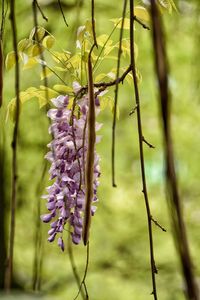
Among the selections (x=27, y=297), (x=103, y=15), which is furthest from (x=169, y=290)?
(x=27, y=297)

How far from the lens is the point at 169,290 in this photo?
178 inches

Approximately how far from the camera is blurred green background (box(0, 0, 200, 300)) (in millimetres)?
4273

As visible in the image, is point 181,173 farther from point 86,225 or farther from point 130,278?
point 86,225

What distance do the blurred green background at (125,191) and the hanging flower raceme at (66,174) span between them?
10.1 ft

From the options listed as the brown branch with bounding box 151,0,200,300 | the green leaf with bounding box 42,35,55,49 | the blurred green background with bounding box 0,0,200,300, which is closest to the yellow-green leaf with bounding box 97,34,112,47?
the green leaf with bounding box 42,35,55,49

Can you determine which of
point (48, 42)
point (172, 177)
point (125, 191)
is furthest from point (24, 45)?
point (125, 191)

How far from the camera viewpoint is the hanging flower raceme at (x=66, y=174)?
101 centimetres

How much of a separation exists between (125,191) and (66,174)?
11.9ft

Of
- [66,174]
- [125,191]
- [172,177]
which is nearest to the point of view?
[172,177]

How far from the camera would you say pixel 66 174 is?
1.03 meters

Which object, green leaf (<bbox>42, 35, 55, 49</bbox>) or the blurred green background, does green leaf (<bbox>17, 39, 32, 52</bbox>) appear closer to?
green leaf (<bbox>42, 35, 55, 49</bbox>)

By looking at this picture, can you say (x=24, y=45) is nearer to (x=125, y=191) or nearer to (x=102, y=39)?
(x=102, y=39)

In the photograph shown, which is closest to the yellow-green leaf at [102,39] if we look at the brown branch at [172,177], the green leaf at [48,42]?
the green leaf at [48,42]

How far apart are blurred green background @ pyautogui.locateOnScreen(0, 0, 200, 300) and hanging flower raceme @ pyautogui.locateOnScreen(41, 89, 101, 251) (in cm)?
309
